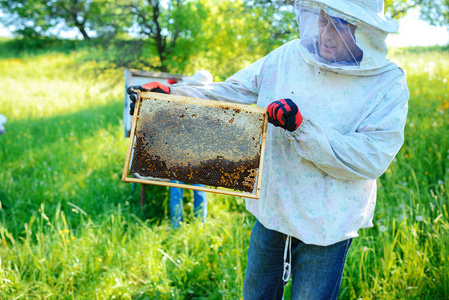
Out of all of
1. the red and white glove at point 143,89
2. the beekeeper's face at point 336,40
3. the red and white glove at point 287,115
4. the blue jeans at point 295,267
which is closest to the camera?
the red and white glove at point 287,115

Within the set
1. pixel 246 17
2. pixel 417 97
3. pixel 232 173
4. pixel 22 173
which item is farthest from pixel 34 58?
pixel 232 173

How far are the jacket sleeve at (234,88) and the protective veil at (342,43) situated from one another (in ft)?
1.13

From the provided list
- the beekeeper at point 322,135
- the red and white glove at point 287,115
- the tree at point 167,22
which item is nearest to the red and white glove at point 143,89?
the beekeeper at point 322,135

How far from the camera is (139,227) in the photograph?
327 cm

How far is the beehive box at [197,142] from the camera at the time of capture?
1.78 meters

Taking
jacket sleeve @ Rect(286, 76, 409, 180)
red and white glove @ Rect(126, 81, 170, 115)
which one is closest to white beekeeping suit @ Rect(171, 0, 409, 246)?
jacket sleeve @ Rect(286, 76, 409, 180)

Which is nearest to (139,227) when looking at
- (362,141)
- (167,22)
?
(362,141)

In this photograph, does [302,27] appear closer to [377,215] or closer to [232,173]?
[232,173]

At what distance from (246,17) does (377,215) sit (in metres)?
3.75

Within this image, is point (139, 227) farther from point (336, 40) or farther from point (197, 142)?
point (336, 40)

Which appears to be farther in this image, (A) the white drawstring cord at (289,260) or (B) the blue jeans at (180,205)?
(B) the blue jeans at (180,205)

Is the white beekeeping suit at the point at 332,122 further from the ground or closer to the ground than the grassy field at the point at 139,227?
further from the ground

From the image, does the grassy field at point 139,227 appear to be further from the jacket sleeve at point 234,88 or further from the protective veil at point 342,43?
the protective veil at point 342,43

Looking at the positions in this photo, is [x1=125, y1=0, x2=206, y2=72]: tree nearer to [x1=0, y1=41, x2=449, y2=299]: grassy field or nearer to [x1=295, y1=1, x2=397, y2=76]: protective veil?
[x1=0, y1=41, x2=449, y2=299]: grassy field
